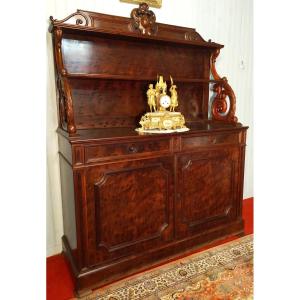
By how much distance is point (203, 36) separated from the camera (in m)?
2.38

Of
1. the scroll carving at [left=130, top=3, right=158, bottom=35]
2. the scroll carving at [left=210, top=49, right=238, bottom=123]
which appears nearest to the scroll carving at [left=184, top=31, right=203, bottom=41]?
the scroll carving at [left=210, top=49, right=238, bottom=123]

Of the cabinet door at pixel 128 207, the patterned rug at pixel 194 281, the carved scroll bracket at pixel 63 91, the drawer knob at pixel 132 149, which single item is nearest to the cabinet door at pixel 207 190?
the cabinet door at pixel 128 207

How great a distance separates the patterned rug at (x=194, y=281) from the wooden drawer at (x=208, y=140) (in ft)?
2.73

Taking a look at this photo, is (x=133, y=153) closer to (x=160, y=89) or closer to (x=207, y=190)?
→ (x=160, y=89)

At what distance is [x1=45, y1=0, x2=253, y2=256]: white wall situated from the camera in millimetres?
1850

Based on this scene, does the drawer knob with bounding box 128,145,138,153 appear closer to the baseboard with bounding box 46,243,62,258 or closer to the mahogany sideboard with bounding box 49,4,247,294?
the mahogany sideboard with bounding box 49,4,247,294

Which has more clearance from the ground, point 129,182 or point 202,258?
A: point 129,182

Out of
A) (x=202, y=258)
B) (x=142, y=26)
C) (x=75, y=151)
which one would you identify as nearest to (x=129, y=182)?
(x=75, y=151)

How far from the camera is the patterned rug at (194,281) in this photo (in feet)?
5.08
